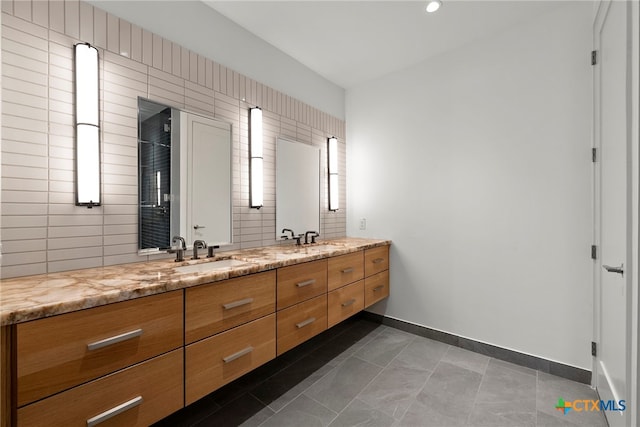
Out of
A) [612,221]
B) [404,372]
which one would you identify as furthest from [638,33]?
[404,372]

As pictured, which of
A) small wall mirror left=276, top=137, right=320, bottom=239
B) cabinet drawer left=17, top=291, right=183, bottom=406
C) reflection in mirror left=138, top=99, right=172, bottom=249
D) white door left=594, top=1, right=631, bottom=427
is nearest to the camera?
cabinet drawer left=17, top=291, right=183, bottom=406

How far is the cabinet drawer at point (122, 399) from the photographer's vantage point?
94cm

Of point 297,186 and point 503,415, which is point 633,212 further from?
point 297,186

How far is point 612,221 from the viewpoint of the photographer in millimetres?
1508

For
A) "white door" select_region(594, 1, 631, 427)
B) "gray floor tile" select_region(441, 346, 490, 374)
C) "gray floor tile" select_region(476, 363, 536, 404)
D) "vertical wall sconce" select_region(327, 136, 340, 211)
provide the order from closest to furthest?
"white door" select_region(594, 1, 631, 427)
"gray floor tile" select_region(476, 363, 536, 404)
"gray floor tile" select_region(441, 346, 490, 374)
"vertical wall sconce" select_region(327, 136, 340, 211)

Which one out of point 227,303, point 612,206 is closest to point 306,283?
point 227,303

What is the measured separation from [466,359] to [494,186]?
146cm

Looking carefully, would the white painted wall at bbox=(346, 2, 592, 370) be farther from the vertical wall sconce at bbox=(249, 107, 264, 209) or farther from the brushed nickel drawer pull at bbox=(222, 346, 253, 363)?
the brushed nickel drawer pull at bbox=(222, 346, 253, 363)

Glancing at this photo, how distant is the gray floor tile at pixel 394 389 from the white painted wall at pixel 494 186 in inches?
29.0

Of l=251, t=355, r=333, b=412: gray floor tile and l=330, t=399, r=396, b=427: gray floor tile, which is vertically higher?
l=330, t=399, r=396, b=427: gray floor tile

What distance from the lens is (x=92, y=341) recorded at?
3.34 ft

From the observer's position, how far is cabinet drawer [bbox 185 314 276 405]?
1332mm

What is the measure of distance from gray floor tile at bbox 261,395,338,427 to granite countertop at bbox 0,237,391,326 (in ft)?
2.87

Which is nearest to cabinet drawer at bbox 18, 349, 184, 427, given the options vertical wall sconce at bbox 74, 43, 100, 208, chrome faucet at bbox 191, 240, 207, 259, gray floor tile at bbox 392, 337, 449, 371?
chrome faucet at bbox 191, 240, 207, 259
